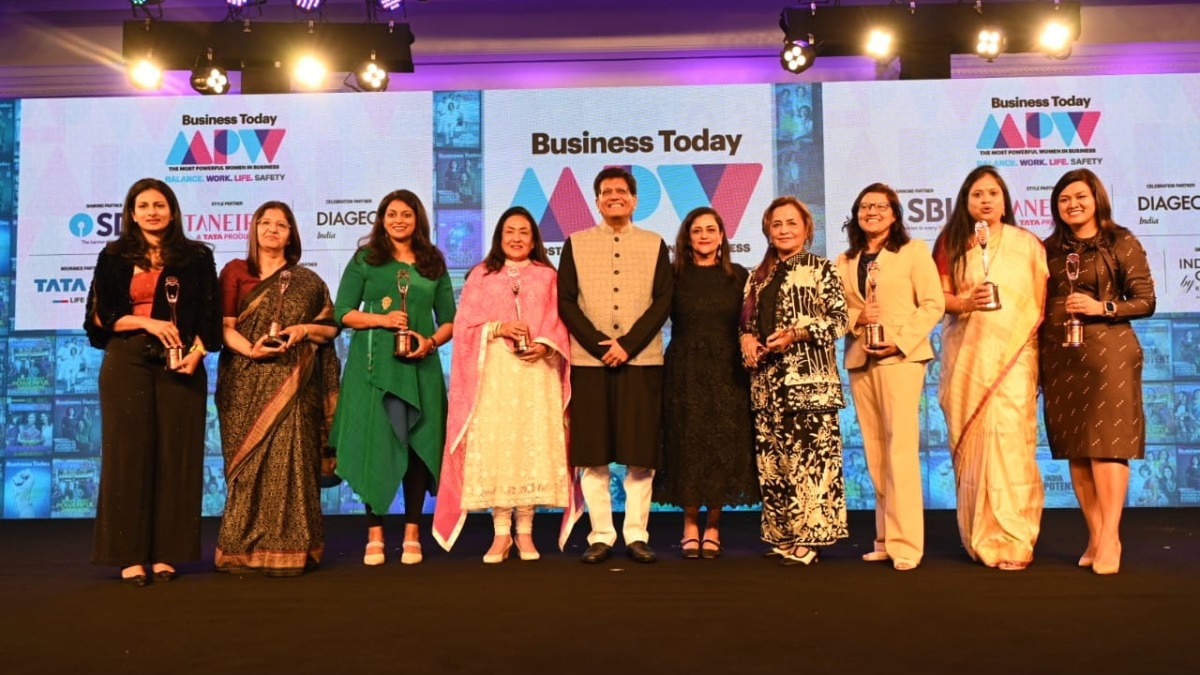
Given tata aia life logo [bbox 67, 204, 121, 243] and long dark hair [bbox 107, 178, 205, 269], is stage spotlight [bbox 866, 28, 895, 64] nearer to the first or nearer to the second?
long dark hair [bbox 107, 178, 205, 269]

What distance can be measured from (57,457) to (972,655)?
19.8 feet

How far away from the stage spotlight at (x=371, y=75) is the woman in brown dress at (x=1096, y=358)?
4191 mm

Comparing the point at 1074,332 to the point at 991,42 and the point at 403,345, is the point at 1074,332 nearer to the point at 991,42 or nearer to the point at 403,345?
the point at 403,345

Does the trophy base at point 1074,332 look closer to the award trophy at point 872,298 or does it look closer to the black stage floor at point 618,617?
the award trophy at point 872,298

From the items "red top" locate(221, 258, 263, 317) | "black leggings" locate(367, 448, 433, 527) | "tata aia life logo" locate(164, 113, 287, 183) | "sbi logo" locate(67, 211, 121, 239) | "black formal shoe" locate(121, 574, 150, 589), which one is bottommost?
"black formal shoe" locate(121, 574, 150, 589)

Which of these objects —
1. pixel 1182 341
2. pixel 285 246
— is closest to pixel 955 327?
pixel 285 246

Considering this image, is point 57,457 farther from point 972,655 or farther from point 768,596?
point 972,655

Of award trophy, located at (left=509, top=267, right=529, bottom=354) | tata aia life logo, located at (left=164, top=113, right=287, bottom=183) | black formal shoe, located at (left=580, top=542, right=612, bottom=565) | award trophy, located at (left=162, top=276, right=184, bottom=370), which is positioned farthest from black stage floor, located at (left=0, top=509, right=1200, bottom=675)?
tata aia life logo, located at (left=164, top=113, right=287, bottom=183)

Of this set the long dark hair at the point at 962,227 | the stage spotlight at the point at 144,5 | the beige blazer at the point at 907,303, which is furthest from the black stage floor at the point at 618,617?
the stage spotlight at the point at 144,5

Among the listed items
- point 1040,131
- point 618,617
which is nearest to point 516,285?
point 618,617

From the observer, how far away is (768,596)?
11.1 ft

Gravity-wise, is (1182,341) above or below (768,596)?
above

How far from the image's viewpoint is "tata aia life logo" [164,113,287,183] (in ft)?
21.9

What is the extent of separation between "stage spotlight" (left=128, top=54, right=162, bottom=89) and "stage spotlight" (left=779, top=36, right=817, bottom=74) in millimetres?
3922
